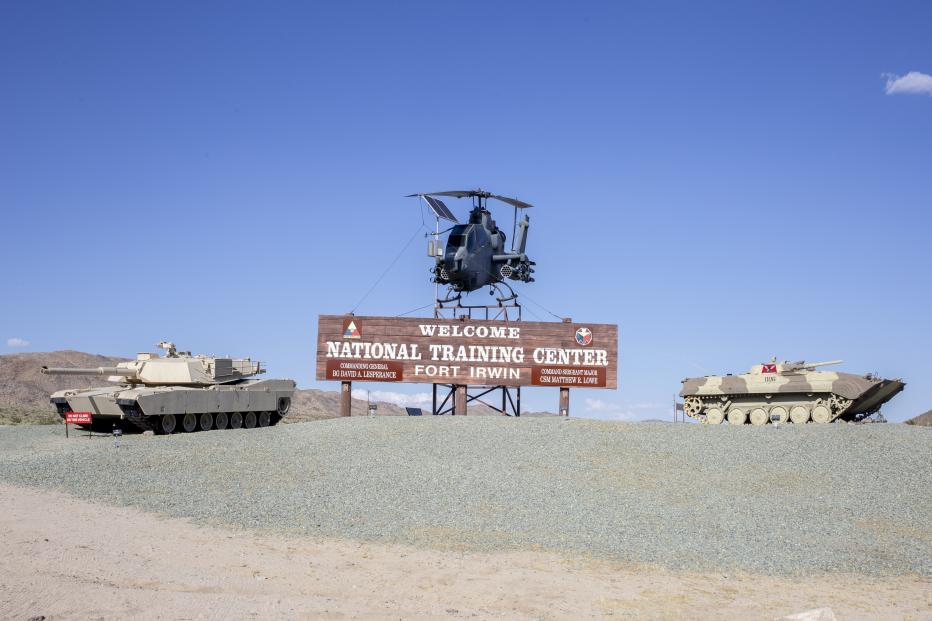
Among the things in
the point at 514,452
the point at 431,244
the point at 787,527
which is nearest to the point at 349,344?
the point at 431,244

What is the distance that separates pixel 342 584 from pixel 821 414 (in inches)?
950

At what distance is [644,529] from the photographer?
1516cm

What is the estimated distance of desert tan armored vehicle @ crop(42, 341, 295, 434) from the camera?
28.0 m

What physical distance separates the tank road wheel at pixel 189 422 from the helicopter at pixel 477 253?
1052 cm

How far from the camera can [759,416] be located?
3186cm

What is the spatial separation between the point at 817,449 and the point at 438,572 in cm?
1379

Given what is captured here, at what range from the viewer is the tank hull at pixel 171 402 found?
1085 inches

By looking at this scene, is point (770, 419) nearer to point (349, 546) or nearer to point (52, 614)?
point (349, 546)

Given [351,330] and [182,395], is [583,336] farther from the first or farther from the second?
[182,395]

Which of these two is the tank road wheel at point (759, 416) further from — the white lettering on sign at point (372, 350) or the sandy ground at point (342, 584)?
the sandy ground at point (342, 584)

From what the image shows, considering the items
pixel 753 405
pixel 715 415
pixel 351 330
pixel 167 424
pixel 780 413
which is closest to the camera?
pixel 167 424

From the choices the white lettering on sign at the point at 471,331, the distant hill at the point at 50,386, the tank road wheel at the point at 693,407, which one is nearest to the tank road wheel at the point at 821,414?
the tank road wheel at the point at 693,407

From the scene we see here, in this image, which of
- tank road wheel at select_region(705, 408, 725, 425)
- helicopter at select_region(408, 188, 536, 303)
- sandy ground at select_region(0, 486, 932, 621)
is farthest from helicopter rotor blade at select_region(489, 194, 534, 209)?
sandy ground at select_region(0, 486, 932, 621)

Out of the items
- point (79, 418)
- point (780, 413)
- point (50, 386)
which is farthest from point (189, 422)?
point (50, 386)
